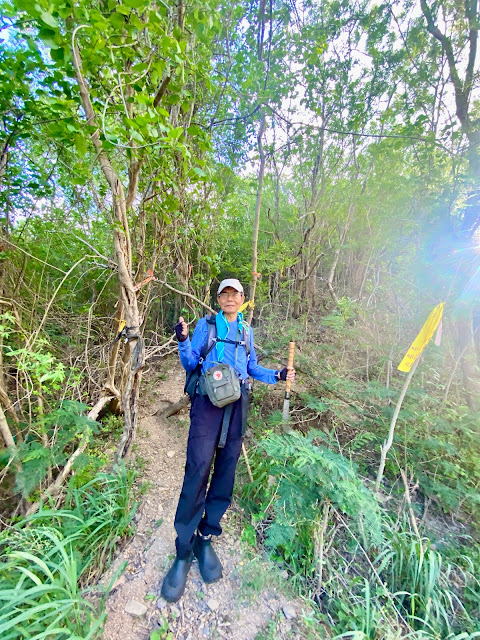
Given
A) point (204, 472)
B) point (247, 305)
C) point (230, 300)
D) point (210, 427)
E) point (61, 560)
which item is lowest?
point (61, 560)

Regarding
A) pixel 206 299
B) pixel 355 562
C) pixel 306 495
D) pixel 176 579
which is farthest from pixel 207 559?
pixel 206 299

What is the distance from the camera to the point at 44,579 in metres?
1.50

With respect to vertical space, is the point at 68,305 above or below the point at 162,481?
above

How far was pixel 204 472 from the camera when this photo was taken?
1792mm

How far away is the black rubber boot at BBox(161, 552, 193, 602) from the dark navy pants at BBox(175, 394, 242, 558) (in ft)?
0.18

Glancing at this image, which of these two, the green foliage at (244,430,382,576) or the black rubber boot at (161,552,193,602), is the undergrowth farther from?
the black rubber boot at (161,552,193,602)

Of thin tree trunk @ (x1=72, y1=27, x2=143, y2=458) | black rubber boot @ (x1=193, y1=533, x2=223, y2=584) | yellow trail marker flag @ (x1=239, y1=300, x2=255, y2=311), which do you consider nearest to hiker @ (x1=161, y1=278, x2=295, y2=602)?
black rubber boot @ (x1=193, y1=533, x2=223, y2=584)

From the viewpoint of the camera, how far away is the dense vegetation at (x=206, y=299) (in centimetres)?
142

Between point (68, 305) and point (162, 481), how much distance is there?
237 centimetres

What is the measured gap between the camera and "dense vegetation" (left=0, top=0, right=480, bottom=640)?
1417 millimetres

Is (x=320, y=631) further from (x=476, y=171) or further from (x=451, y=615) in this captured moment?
(x=476, y=171)

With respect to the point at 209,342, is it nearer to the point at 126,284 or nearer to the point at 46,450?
the point at 126,284

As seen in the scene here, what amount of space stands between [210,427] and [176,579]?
1056mm

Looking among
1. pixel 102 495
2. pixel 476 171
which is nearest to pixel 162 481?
pixel 102 495
